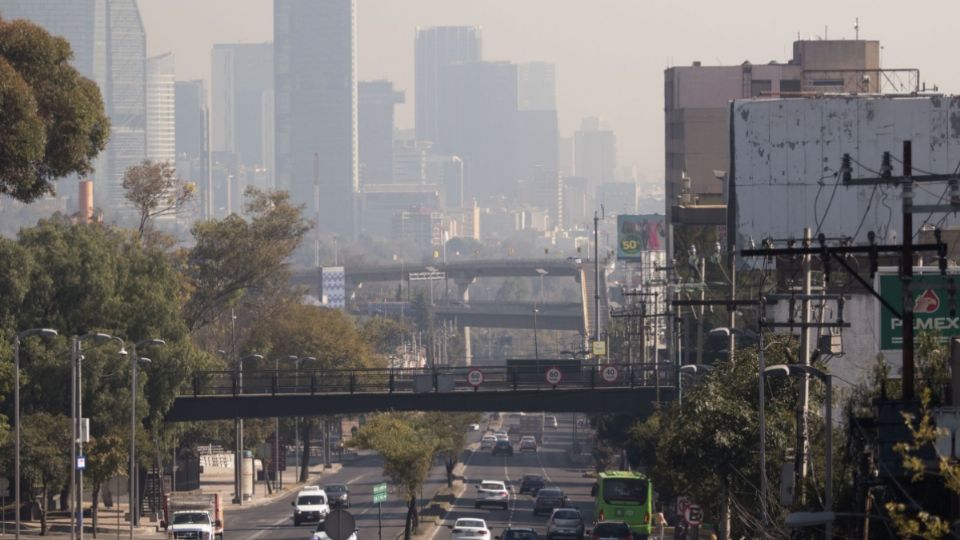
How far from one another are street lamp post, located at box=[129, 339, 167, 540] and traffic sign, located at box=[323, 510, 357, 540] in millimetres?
20249

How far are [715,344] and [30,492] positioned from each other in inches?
1318

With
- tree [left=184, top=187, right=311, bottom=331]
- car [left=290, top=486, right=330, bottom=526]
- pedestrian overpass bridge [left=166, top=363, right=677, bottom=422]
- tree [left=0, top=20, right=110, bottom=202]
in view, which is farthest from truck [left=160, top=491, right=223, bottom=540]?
tree [left=184, top=187, right=311, bottom=331]

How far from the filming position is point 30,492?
7388 centimetres

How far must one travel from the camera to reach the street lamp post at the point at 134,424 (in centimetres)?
6594

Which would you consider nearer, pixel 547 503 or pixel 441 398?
pixel 441 398

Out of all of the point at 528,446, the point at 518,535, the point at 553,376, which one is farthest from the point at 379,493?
the point at 528,446

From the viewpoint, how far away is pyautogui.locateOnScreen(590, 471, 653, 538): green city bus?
71.6 meters

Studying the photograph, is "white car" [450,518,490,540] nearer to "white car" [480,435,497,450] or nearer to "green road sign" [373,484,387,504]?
"green road sign" [373,484,387,504]

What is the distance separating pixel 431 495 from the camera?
328 ft

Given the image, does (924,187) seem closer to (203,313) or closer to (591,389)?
(591,389)

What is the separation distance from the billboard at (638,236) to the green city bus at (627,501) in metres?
91.0

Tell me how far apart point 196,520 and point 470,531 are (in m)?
10.8

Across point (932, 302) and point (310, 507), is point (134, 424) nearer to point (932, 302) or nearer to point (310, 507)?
point (310, 507)

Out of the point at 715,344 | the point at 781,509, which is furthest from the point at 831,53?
the point at 781,509
